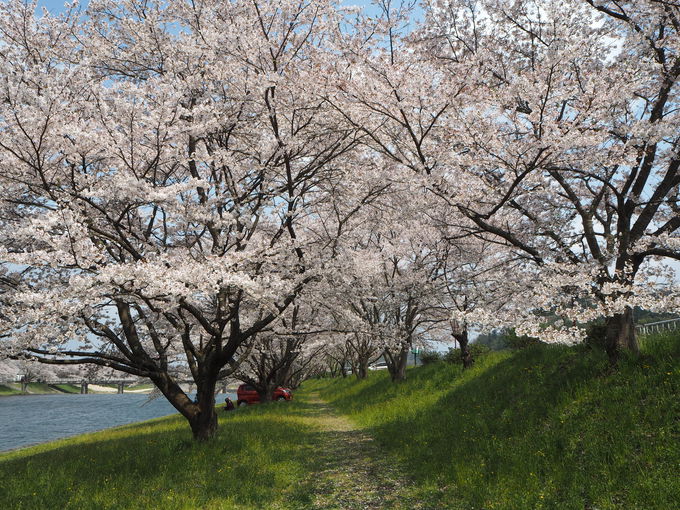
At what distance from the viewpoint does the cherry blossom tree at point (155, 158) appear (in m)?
7.40

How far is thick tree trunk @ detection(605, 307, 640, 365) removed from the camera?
27.8 feet

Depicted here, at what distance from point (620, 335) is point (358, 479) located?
606 cm

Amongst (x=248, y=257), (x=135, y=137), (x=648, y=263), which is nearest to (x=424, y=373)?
(x=648, y=263)

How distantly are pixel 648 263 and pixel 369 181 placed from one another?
827 cm

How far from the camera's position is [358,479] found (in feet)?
27.1

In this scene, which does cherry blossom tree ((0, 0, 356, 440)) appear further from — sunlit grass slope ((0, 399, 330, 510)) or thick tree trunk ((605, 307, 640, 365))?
thick tree trunk ((605, 307, 640, 365))

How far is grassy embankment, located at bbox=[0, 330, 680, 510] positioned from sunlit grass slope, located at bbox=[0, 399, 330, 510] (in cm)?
3

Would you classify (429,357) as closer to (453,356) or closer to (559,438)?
(453,356)

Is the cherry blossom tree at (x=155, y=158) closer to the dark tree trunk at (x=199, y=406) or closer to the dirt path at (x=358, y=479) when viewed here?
the dark tree trunk at (x=199, y=406)

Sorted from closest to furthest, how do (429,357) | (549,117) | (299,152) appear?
(549,117)
(299,152)
(429,357)

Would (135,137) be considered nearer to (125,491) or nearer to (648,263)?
(125,491)

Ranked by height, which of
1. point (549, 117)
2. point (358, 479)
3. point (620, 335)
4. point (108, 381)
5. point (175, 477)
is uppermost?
point (549, 117)

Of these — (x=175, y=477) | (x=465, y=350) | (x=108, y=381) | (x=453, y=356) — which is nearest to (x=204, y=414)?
(x=175, y=477)

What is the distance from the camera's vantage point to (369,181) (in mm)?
11773
